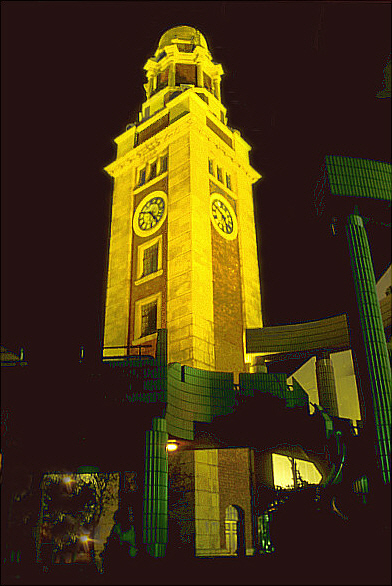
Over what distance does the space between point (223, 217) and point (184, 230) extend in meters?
5.13

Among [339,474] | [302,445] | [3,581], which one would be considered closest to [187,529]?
[302,445]

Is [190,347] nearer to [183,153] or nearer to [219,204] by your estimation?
[219,204]

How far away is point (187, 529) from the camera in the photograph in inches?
989

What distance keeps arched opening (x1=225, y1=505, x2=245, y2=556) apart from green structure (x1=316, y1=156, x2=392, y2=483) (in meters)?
13.7

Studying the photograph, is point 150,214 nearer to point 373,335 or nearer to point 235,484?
point 235,484

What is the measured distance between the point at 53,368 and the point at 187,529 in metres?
12.1

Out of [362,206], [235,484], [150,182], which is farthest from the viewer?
[150,182]

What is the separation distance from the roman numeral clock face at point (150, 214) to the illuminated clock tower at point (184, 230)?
104 millimetres

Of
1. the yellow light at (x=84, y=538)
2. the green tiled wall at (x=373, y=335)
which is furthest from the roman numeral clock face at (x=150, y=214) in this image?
the yellow light at (x=84, y=538)

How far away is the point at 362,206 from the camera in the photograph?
23188 mm

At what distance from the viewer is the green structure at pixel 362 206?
21.0 metres

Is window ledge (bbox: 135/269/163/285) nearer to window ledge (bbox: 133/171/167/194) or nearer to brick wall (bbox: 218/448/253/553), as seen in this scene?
window ledge (bbox: 133/171/167/194)

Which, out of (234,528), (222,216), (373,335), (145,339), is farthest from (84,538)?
(222,216)

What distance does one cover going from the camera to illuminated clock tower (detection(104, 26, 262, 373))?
31328 millimetres
